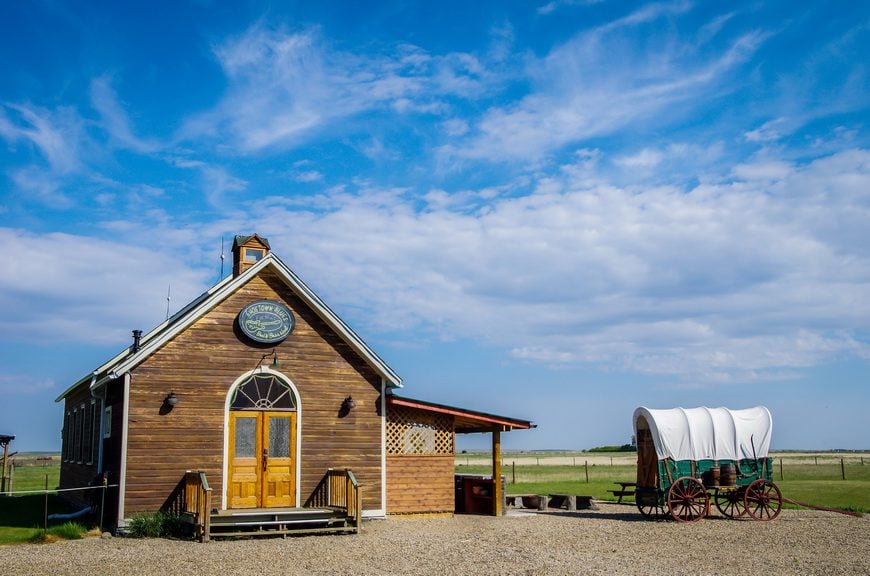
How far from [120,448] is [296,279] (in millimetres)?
5154

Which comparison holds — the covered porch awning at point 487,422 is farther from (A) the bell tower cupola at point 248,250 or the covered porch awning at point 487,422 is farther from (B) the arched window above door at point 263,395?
(A) the bell tower cupola at point 248,250

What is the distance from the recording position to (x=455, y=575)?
38.8 ft

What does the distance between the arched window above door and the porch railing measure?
1.82 meters

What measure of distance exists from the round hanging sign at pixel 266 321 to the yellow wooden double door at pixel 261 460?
170 centimetres

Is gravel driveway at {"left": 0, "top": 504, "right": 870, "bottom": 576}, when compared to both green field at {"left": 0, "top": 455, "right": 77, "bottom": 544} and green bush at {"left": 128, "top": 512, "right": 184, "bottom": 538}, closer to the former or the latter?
green bush at {"left": 128, "top": 512, "right": 184, "bottom": 538}

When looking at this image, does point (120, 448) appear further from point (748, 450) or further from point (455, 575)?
point (748, 450)

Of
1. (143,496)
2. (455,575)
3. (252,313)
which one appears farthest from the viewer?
(252,313)

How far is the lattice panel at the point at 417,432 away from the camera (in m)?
19.5

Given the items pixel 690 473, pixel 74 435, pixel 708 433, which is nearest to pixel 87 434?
pixel 74 435

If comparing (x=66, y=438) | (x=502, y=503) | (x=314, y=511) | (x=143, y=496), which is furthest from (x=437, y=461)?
(x=66, y=438)

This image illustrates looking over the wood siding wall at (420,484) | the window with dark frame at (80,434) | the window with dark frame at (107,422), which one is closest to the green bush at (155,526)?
the window with dark frame at (107,422)

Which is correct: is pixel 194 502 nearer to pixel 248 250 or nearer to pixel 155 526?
pixel 155 526

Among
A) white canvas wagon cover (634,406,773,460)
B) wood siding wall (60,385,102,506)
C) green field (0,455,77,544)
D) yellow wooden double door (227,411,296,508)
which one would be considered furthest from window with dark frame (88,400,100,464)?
white canvas wagon cover (634,406,773,460)

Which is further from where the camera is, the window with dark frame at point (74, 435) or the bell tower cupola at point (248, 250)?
the window with dark frame at point (74, 435)
